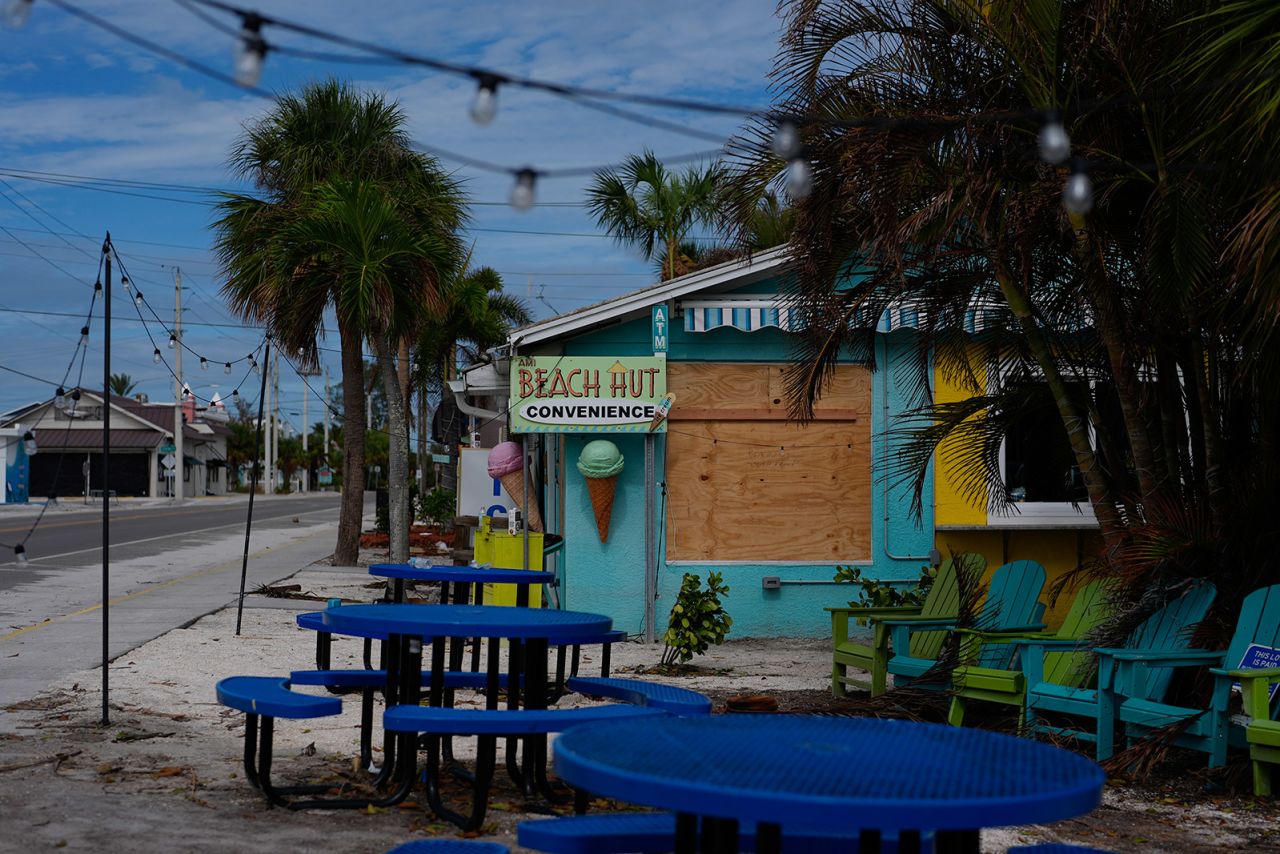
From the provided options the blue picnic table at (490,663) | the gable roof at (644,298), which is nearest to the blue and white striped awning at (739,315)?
the gable roof at (644,298)

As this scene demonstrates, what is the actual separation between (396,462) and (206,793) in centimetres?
1107

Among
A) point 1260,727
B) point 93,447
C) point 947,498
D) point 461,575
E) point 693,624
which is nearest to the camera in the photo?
point 1260,727

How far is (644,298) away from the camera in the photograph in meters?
13.3

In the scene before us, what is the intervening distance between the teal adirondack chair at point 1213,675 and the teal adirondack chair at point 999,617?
161 cm

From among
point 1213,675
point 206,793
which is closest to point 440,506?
point 206,793

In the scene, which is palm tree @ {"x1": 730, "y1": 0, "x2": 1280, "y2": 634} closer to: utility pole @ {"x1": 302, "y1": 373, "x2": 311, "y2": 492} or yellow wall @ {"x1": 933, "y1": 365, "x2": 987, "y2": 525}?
yellow wall @ {"x1": 933, "y1": 365, "x2": 987, "y2": 525}

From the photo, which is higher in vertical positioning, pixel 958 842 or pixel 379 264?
Result: pixel 379 264

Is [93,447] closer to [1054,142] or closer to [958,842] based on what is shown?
[1054,142]

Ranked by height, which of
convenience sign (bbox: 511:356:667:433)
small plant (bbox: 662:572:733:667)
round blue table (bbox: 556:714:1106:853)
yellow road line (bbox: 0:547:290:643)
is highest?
convenience sign (bbox: 511:356:667:433)

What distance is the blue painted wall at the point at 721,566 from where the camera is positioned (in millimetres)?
13562

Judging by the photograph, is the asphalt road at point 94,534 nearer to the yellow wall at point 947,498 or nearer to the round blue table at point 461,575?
the round blue table at point 461,575

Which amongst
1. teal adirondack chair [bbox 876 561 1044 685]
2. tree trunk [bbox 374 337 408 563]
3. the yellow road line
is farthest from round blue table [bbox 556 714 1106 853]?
tree trunk [bbox 374 337 408 563]

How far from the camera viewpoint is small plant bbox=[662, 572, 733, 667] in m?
11.3

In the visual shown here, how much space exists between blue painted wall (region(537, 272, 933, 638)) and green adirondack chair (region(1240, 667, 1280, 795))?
6915mm
